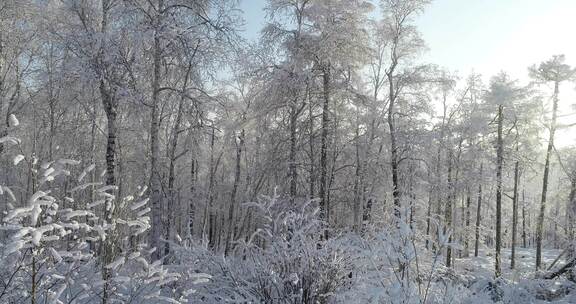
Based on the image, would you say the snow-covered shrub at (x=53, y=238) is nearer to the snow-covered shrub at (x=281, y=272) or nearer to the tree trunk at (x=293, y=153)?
the snow-covered shrub at (x=281, y=272)

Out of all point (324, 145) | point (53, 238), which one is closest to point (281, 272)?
point (53, 238)

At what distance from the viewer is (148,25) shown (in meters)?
8.91

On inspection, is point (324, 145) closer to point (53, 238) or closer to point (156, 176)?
point (156, 176)

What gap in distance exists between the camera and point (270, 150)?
13.0 metres

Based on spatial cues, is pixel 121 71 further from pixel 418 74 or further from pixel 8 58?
pixel 418 74

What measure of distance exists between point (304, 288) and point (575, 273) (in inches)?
274

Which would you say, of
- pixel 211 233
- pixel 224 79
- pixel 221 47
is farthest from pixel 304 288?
pixel 211 233

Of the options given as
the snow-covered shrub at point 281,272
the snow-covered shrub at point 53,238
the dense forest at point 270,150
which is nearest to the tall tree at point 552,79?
the dense forest at point 270,150

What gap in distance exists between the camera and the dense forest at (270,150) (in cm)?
421

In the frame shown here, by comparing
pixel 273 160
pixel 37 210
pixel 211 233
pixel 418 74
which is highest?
pixel 418 74

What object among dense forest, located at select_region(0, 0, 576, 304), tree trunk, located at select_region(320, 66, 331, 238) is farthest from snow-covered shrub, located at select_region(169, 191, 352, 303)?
tree trunk, located at select_region(320, 66, 331, 238)

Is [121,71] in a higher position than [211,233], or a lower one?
higher

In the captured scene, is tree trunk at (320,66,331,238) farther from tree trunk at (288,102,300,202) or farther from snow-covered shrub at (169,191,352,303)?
snow-covered shrub at (169,191,352,303)

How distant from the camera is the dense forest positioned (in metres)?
4.21
